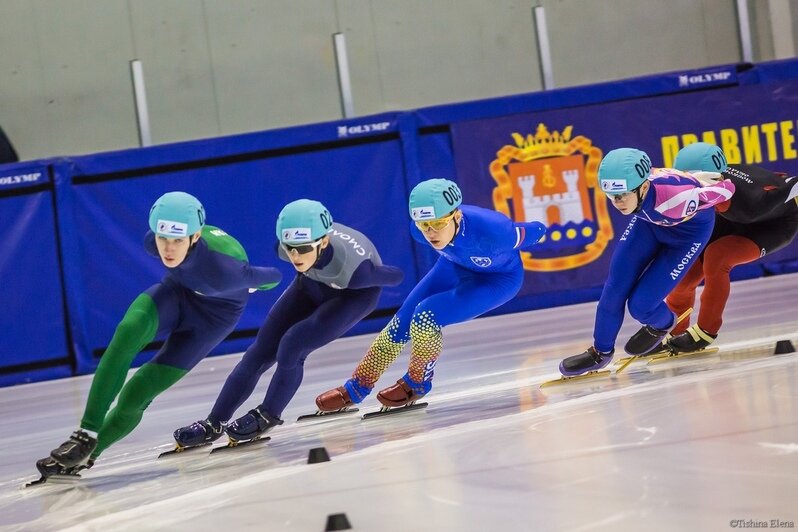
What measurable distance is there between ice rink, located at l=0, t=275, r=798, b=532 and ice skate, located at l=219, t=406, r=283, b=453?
0.09 m

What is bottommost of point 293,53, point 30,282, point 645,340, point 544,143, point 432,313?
point 645,340

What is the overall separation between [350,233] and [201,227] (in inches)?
30.8

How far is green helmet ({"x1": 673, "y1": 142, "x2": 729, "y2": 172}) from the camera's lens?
5.55 meters

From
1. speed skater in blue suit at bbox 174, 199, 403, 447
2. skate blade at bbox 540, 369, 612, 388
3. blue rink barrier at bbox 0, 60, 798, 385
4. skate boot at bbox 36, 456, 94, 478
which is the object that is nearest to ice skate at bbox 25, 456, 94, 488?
skate boot at bbox 36, 456, 94, 478

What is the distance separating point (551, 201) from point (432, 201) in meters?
4.51

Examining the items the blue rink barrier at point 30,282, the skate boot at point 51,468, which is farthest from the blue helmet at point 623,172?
the blue rink barrier at point 30,282

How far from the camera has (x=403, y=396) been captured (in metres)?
4.86

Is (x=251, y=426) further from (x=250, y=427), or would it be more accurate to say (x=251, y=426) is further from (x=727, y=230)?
(x=727, y=230)

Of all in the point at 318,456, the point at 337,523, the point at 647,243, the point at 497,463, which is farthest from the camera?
the point at 647,243

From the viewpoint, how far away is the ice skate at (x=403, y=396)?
15.9 ft

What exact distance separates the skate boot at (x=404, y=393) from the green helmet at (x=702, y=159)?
1865 mm

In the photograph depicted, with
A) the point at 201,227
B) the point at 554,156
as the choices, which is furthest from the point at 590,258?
the point at 201,227

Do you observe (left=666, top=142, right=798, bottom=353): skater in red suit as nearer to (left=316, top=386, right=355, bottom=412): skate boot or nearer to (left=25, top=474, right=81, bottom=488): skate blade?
(left=316, top=386, right=355, bottom=412): skate boot

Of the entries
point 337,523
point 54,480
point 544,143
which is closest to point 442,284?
point 54,480
